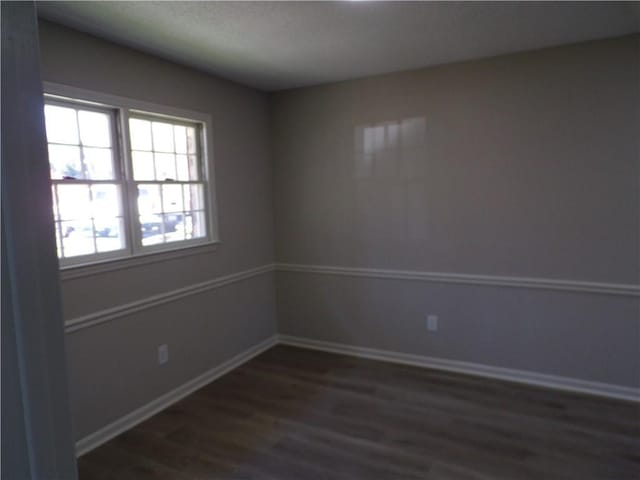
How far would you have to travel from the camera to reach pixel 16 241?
1.61 ft

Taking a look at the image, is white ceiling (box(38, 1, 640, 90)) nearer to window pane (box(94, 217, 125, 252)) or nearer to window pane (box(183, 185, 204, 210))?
window pane (box(183, 185, 204, 210))

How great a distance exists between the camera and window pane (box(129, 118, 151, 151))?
8.91 feet

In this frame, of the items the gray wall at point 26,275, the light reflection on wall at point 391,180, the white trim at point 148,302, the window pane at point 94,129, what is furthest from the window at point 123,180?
the gray wall at point 26,275

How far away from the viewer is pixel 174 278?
9.83ft

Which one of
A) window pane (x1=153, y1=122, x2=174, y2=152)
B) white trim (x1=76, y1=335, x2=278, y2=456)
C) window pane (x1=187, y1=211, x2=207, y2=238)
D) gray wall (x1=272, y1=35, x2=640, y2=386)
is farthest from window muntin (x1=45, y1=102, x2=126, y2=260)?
gray wall (x1=272, y1=35, x2=640, y2=386)

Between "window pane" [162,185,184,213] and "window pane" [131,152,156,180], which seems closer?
"window pane" [131,152,156,180]

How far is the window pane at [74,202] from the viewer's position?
7.59 ft

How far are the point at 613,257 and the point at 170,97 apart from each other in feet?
10.9

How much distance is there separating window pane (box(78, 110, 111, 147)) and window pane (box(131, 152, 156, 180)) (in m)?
0.20

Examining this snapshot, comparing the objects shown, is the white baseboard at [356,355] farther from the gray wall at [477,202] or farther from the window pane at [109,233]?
the window pane at [109,233]

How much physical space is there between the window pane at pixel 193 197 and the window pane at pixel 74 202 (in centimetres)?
81

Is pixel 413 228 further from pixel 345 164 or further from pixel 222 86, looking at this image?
pixel 222 86

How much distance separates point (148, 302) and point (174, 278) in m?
0.27

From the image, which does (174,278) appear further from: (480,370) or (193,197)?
(480,370)
